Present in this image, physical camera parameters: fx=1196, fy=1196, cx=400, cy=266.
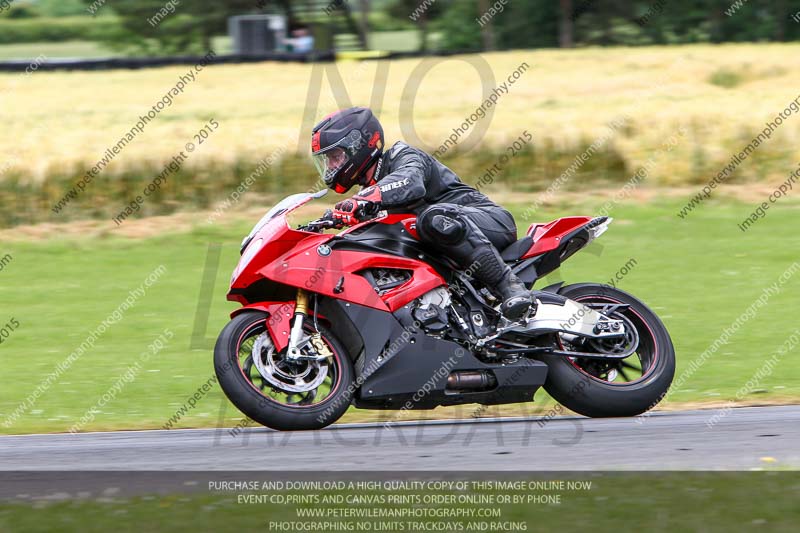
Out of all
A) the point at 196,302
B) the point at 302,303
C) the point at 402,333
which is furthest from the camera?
the point at 196,302

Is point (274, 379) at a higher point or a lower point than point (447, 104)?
higher

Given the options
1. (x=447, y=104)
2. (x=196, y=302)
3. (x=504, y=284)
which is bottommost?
(x=447, y=104)

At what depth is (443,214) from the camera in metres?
6.92

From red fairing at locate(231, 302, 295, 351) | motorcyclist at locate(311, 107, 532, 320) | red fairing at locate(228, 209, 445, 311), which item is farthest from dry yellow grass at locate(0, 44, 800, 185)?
red fairing at locate(231, 302, 295, 351)

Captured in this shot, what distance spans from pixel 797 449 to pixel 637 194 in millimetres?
13588

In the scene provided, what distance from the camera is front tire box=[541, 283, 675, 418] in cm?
705

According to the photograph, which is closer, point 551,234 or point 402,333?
point 402,333

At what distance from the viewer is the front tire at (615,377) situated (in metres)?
7.05

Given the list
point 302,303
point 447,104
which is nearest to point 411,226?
point 302,303

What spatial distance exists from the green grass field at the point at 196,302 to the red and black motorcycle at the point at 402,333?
3.47ft

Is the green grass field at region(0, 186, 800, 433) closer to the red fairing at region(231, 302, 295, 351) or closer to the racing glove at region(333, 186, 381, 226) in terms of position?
the red fairing at region(231, 302, 295, 351)

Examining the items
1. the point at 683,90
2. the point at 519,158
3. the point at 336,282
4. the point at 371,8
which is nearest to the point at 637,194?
the point at 519,158

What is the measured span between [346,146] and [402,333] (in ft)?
3.68

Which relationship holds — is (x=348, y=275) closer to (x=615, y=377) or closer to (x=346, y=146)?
(x=346, y=146)
